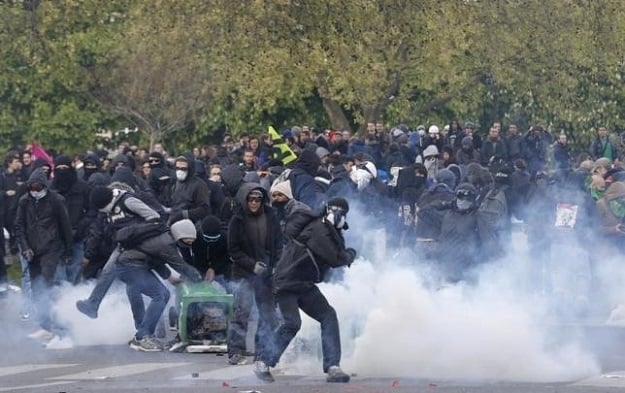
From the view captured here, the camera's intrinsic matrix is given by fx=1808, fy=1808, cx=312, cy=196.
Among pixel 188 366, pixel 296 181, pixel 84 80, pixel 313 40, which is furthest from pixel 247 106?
pixel 188 366

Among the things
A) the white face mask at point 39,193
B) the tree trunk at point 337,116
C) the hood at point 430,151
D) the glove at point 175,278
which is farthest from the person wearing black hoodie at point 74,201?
the tree trunk at point 337,116

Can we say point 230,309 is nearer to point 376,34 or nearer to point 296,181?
point 296,181

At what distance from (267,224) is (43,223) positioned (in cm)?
381

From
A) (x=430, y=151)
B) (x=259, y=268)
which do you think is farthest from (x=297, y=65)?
(x=259, y=268)

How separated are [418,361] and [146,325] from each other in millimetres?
3627

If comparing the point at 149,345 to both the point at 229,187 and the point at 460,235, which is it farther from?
the point at 460,235

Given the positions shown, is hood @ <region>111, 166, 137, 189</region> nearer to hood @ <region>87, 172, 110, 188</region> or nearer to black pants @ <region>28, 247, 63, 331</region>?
hood @ <region>87, 172, 110, 188</region>

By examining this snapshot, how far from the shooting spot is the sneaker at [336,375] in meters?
14.4

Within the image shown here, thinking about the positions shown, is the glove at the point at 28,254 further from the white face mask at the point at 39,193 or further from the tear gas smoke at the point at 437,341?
the tear gas smoke at the point at 437,341

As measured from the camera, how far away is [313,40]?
32562mm

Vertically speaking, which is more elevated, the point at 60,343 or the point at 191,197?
the point at 191,197

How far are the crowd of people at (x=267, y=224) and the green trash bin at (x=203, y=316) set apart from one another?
14 centimetres

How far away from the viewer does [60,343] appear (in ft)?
60.5

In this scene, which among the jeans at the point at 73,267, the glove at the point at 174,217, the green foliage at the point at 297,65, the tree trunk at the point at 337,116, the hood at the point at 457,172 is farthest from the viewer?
the tree trunk at the point at 337,116
